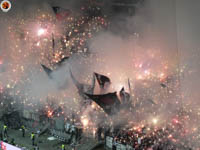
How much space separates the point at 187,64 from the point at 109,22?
131 centimetres

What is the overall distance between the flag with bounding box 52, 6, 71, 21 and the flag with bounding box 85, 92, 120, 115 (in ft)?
4.77

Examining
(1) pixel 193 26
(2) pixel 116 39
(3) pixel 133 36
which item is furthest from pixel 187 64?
(2) pixel 116 39

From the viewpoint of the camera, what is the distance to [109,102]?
10.6 ft

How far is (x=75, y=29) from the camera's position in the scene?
11.6ft

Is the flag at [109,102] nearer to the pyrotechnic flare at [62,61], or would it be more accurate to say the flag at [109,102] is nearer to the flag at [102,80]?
the flag at [102,80]

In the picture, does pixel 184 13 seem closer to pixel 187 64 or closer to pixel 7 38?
pixel 187 64

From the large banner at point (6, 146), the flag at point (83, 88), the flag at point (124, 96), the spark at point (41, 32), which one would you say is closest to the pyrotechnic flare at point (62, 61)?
the flag at point (83, 88)

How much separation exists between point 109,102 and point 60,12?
1698mm

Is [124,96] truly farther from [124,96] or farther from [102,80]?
[102,80]

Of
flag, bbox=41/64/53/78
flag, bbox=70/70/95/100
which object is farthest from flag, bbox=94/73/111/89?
flag, bbox=41/64/53/78

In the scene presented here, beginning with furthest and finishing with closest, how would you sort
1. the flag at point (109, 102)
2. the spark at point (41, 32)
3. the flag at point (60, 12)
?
the spark at point (41, 32), the flag at point (60, 12), the flag at point (109, 102)

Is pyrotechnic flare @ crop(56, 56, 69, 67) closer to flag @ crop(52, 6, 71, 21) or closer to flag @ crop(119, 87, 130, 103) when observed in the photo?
flag @ crop(52, 6, 71, 21)

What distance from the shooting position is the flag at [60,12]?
11.7ft

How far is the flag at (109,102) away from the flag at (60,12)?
1.46 m
